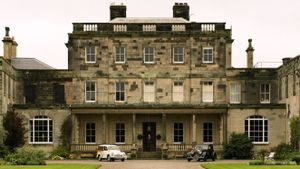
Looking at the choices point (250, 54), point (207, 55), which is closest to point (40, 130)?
point (207, 55)

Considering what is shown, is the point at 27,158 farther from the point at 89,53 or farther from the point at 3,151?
the point at 89,53

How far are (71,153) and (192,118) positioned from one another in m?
10.3

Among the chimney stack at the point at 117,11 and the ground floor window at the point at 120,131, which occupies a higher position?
the chimney stack at the point at 117,11

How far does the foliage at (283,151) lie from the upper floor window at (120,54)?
1477 centimetres

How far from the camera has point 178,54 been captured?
199ft

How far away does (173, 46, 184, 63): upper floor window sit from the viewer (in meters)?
60.5

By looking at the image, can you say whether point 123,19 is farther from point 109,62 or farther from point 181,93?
point 181,93

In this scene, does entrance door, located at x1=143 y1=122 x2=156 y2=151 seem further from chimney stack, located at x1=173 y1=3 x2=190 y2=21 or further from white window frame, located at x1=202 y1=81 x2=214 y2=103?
chimney stack, located at x1=173 y1=3 x2=190 y2=21

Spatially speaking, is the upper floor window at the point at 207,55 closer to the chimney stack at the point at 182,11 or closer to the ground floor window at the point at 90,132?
the chimney stack at the point at 182,11

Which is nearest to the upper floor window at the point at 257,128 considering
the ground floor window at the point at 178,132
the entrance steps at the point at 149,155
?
the ground floor window at the point at 178,132

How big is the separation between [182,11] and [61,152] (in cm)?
1754

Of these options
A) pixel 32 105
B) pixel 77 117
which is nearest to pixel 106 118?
pixel 77 117

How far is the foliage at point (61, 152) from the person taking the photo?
5628 centimetres

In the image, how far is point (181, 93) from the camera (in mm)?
60469
